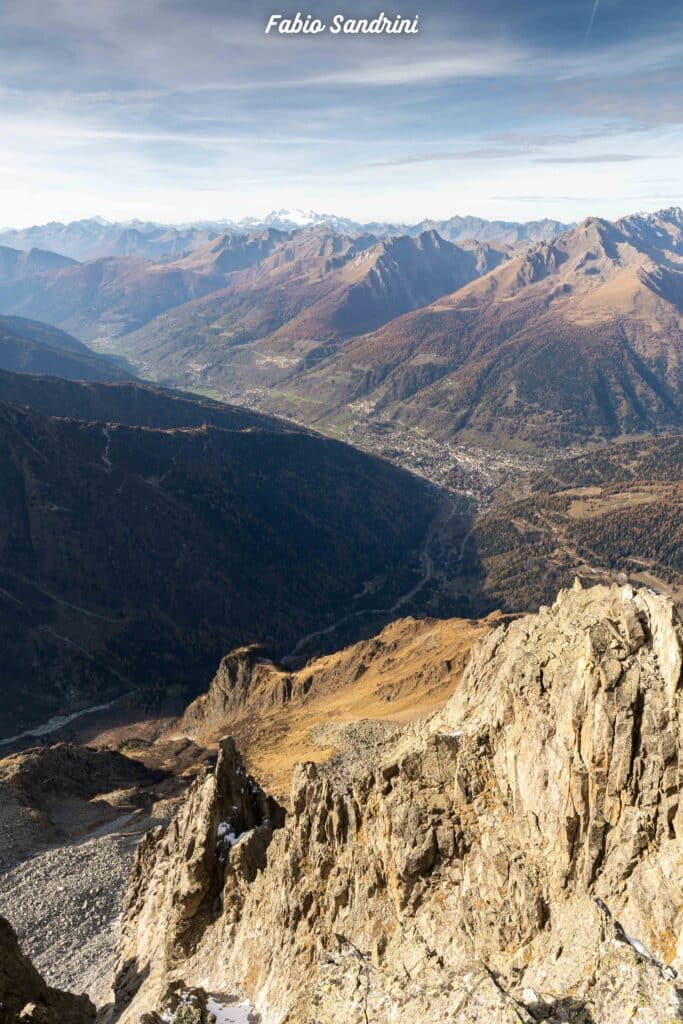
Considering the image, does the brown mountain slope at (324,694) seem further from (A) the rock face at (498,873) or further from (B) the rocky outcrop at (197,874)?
(A) the rock face at (498,873)

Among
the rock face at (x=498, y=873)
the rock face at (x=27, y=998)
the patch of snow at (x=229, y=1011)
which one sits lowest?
the rock face at (x=27, y=998)

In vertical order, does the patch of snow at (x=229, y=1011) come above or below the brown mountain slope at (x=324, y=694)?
above

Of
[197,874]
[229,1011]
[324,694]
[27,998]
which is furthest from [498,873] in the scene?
[324,694]

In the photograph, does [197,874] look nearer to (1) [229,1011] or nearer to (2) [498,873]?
(1) [229,1011]

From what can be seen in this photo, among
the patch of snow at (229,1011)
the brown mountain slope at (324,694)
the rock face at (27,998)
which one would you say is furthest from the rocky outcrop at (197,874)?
the brown mountain slope at (324,694)

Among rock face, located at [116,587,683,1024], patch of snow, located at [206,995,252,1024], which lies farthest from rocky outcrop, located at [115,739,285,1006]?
patch of snow, located at [206,995,252,1024]

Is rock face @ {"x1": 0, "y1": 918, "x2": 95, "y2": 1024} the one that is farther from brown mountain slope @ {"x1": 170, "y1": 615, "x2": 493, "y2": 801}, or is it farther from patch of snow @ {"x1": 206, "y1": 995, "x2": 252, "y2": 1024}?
brown mountain slope @ {"x1": 170, "y1": 615, "x2": 493, "y2": 801}
